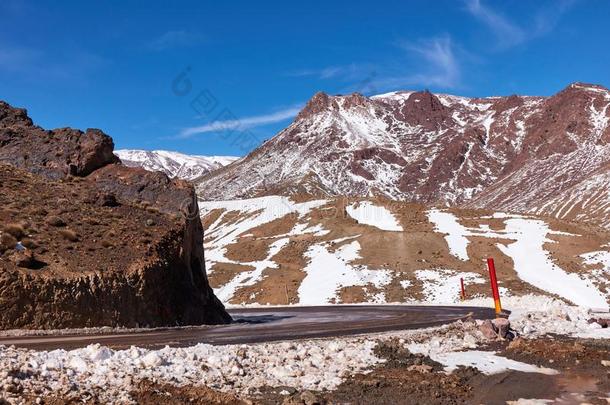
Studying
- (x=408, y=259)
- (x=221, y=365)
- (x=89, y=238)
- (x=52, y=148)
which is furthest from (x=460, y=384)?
(x=408, y=259)

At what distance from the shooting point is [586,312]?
26.4 metres

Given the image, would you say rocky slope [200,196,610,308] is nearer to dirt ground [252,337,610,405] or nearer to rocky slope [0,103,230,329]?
rocky slope [0,103,230,329]

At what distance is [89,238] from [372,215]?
73019 mm

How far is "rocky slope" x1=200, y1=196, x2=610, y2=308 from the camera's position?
53.5m

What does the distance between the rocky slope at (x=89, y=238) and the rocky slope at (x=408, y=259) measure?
81.9 ft

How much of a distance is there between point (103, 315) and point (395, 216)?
72.6 m

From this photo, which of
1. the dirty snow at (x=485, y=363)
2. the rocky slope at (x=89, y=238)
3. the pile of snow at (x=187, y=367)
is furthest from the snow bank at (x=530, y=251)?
the pile of snow at (x=187, y=367)

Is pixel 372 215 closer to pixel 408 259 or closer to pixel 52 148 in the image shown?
pixel 408 259

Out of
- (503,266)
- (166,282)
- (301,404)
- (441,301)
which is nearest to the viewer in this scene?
(301,404)

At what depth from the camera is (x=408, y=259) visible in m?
63.4

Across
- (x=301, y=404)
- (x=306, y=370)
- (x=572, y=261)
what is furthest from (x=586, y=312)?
(x=572, y=261)

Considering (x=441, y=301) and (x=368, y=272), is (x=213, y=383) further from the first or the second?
(x=368, y=272)

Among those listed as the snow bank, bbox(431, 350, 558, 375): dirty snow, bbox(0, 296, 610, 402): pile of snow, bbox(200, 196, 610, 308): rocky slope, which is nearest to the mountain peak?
bbox(200, 196, 610, 308): rocky slope

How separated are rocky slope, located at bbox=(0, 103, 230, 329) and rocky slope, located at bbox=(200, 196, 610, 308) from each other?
81.9 ft
